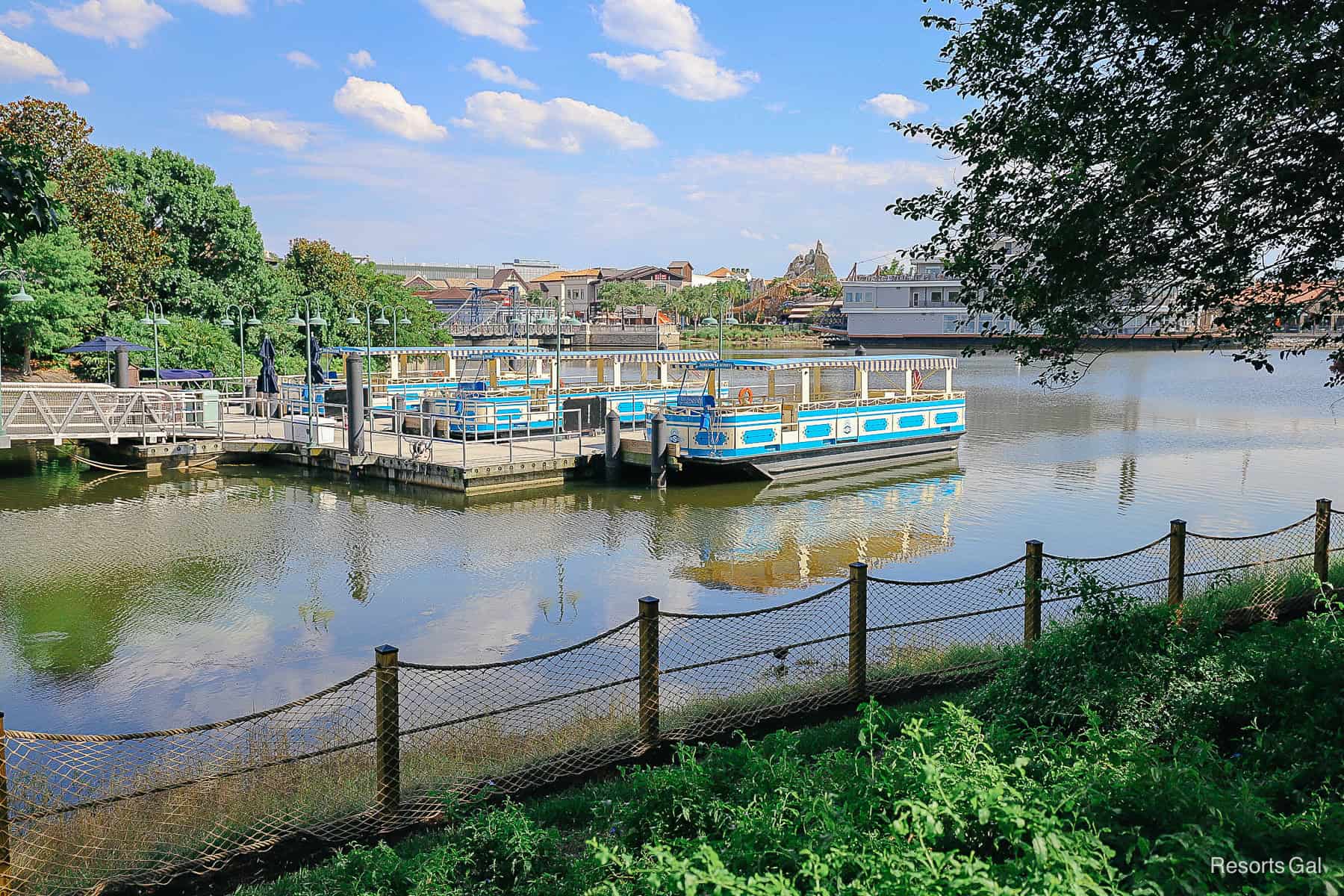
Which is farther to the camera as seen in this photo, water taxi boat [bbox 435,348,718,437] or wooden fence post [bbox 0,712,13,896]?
water taxi boat [bbox 435,348,718,437]

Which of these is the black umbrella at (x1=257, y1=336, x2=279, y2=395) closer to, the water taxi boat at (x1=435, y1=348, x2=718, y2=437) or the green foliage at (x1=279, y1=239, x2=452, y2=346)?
the water taxi boat at (x1=435, y1=348, x2=718, y2=437)

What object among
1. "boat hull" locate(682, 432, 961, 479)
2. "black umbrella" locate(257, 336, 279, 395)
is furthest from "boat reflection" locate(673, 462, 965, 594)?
"black umbrella" locate(257, 336, 279, 395)

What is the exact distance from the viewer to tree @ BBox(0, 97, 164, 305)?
33594 mm

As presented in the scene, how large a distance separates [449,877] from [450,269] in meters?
198

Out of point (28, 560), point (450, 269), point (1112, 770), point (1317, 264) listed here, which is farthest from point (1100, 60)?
point (450, 269)

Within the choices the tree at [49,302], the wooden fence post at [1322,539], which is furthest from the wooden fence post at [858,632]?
the tree at [49,302]

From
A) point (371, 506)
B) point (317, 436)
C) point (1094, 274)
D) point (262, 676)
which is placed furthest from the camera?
point (317, 436)

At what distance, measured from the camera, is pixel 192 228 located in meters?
41.4

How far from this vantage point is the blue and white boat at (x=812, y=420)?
23.1 metres

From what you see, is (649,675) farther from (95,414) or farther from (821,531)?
(95,414)

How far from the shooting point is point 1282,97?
6.80 meters

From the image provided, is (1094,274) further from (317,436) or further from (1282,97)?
(317,436)

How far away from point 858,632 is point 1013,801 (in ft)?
12.5

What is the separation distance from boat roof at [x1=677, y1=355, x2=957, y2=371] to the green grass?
15.4 metres
